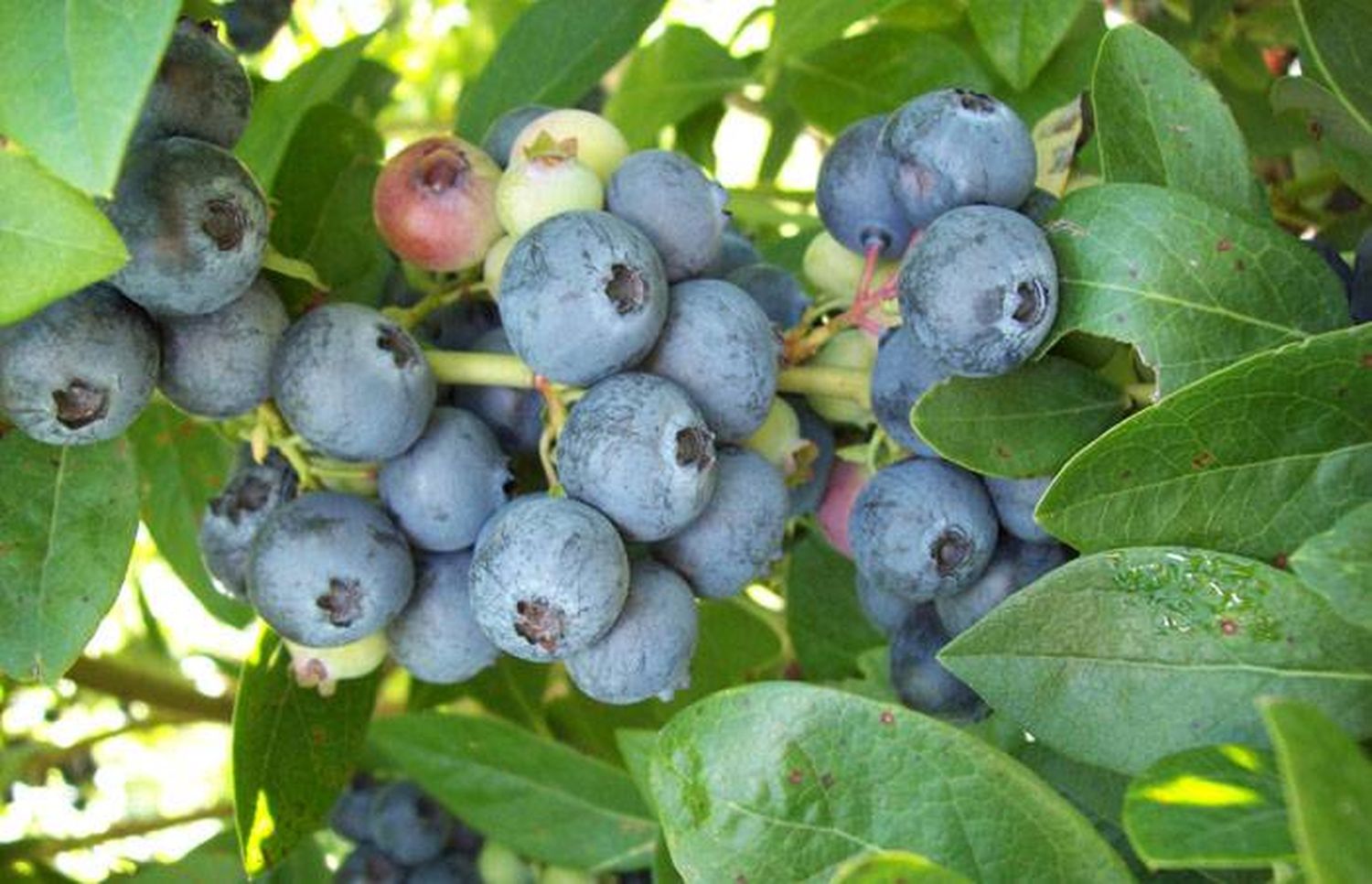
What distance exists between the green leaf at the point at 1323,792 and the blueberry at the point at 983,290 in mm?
456

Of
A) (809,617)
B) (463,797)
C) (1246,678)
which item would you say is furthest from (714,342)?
(463,797)

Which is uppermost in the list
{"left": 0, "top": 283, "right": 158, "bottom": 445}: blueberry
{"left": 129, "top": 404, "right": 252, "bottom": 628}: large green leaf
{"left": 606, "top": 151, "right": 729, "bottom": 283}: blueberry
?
{"left": 606, "top": 151, "right": 729, "bottom": 283}: blueberry

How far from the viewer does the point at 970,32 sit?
7.68 ft

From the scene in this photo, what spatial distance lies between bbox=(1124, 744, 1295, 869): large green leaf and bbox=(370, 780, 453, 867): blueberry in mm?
1523

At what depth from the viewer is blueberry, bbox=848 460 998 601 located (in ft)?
4.74

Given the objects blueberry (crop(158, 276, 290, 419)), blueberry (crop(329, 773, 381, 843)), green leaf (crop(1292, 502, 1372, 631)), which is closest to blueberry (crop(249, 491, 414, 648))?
blueberry (crop(158, 276, 290, 419))

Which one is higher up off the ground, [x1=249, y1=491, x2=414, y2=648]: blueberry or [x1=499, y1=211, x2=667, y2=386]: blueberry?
[x1=499, y1=211, x2=667, y2=386]: blueberry

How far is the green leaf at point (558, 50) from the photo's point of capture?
197 centimetres

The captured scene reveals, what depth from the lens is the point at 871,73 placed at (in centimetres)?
225

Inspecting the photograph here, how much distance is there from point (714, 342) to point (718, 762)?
1.18 feet

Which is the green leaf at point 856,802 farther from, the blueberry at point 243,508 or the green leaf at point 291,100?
the green leaf at point 291,100

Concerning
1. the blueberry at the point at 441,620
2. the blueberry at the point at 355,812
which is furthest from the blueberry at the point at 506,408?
the blueberry at the point at 355,812

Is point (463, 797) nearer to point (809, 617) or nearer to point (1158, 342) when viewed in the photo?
point (809, 617)

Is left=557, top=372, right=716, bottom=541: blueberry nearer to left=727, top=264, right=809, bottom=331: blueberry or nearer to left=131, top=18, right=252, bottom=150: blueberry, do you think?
left=727, top=264, right=809, bottom=331: blueberry
